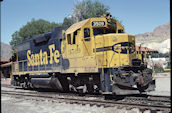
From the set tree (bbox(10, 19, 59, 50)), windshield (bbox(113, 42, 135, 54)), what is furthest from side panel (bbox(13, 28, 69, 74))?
tree (bbox(10, 19, 59, 50))

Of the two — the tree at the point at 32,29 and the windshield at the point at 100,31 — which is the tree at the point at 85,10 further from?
the windshield at the point at 100,31

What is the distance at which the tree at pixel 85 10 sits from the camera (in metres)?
40.7

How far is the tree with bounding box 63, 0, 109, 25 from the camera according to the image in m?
40.7

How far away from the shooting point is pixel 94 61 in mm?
8414

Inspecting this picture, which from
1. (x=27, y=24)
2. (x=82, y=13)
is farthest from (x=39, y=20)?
(x=82, y=13)

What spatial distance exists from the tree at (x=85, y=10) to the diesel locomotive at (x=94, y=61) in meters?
30.3

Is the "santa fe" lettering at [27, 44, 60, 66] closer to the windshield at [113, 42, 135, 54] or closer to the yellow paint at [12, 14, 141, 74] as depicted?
the yellow paint at [12, 14, 141, 74]

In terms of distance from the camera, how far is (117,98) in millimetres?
8281

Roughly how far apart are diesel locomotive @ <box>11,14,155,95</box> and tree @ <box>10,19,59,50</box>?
3022 cm

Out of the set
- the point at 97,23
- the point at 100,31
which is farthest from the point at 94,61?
the point at 97,23

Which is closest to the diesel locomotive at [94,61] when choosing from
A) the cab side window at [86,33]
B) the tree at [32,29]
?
the cab side window at [86,33]

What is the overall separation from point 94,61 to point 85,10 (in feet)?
116

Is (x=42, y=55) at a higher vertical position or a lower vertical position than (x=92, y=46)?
lower

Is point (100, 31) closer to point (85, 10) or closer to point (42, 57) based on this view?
point (42, 57)
